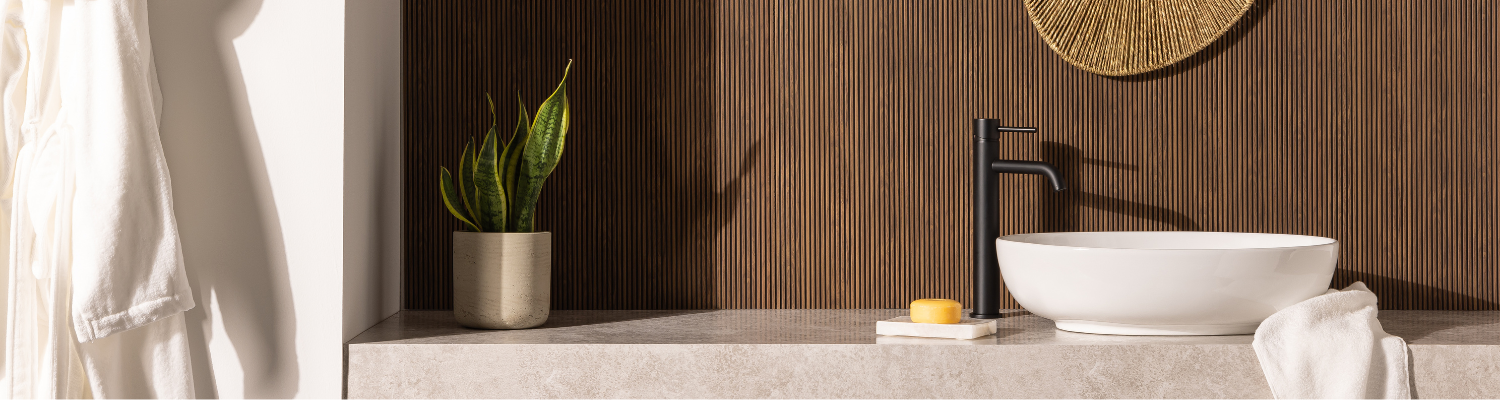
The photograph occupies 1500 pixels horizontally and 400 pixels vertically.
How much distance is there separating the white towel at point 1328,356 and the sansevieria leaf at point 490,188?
28.7 inches

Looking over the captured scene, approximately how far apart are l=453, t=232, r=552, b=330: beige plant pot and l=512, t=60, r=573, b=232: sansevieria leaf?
0.03m

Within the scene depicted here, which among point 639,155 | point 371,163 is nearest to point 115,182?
point 371,163

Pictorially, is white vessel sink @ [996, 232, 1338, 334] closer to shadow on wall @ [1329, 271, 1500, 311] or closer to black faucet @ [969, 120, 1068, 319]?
black faucet @ [969, 120, 1068, 319]

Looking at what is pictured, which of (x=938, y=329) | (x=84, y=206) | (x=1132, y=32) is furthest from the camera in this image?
(x=1132, y=32)

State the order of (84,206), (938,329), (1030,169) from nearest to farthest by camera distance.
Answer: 1. (84,206)
2. (938,329)
3. (1030,169)

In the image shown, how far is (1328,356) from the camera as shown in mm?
872

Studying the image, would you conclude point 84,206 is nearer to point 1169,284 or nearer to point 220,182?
point 220,182

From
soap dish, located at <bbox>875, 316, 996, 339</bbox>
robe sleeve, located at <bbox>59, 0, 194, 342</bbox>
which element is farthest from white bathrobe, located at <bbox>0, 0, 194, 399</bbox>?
soap dish, located at <bbox>875, 316, 996, 339</bbox>

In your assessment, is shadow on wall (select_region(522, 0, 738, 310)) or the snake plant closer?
the snake plant

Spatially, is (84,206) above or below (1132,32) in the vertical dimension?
below

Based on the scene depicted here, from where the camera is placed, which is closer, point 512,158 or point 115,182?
point 115,182

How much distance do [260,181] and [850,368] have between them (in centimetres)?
59

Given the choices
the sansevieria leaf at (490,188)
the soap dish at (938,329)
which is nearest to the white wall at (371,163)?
the sansevieria leaf at (490,188)

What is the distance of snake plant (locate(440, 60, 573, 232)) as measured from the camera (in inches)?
39.6
